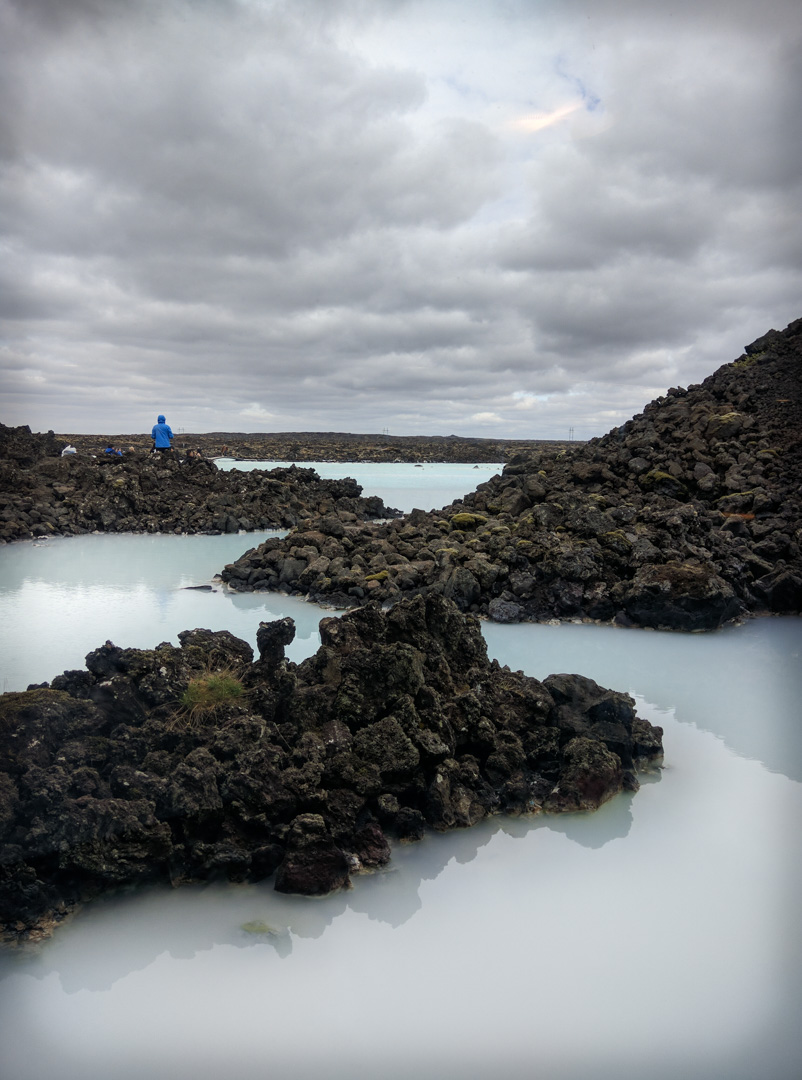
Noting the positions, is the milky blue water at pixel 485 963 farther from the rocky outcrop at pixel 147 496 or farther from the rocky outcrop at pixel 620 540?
the rocky outcrop at pixel 147 496

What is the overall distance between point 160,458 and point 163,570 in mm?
11987

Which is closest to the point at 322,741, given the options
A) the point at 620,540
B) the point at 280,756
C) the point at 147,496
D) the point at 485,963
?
the point at 280,756

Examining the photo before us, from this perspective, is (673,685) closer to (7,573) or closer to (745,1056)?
(745,1056)

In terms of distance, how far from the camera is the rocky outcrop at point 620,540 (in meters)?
9.14

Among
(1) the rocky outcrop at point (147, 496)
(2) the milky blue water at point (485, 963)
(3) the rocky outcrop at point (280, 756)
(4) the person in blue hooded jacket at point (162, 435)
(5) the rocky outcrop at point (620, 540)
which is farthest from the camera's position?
(4) the person in blue hooded jacket at point (162, 435)

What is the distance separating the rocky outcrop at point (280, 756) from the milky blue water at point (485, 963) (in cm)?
18

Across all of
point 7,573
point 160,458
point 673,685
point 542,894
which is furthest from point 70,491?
point 542,894

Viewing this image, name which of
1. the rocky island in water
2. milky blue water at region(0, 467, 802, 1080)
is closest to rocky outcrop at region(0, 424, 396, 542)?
the rocky island in water

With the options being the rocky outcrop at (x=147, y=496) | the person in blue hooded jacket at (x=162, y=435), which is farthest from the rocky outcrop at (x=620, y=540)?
the person in blue hooded jacket at (x=162, y=435)

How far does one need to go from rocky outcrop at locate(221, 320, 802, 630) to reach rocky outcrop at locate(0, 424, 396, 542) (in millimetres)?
4807

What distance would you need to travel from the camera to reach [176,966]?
116 inches

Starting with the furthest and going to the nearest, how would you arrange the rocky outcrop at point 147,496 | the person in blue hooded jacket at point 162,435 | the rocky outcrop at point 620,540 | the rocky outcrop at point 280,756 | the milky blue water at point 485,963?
the person in blue hooded jacket at point 162,435, the rocky outcrop at point 147,496, the rocky outcrop at point 620,540, the rocky outcrop at point 280,756, the milky blue water at point 485,963

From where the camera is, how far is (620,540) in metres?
9.98

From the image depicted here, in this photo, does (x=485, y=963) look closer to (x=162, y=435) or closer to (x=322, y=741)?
(x=322, y=741)
